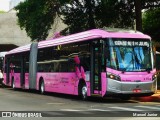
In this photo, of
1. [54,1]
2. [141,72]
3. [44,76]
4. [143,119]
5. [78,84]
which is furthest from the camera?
[54,1]

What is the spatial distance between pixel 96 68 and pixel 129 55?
5.13 feet

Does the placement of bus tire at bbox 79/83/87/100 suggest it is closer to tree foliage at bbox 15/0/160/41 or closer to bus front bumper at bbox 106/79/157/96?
bus front bumper at bbox 106/79/157/96

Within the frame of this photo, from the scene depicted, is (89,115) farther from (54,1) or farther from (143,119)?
(54,1)

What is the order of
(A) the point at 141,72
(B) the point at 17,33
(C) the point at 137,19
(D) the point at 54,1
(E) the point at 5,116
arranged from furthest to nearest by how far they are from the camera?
1. (B) the point at 17,33
2. (D) the point at 54,1
3. (C) the point at 137,19
4. (A) the point at 141,72
5. (E) the point at 5,116

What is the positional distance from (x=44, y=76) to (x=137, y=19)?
7.56m

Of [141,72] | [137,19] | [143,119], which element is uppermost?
[137,19]

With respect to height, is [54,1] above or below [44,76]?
above

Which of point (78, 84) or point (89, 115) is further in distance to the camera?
point (78, 84)

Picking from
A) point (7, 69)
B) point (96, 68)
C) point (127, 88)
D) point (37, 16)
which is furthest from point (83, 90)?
point (37, 16)

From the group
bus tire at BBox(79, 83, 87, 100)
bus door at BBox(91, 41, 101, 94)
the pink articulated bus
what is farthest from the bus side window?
bus door at BBox(91, 41, 101, 94)

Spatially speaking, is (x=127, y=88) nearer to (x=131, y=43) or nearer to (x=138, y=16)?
(x=131, y=43)

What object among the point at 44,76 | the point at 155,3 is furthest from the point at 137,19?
the point at 44,76

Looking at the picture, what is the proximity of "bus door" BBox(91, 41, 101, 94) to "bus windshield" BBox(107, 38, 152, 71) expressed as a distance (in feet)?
2.22

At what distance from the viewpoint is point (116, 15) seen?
36219mm
